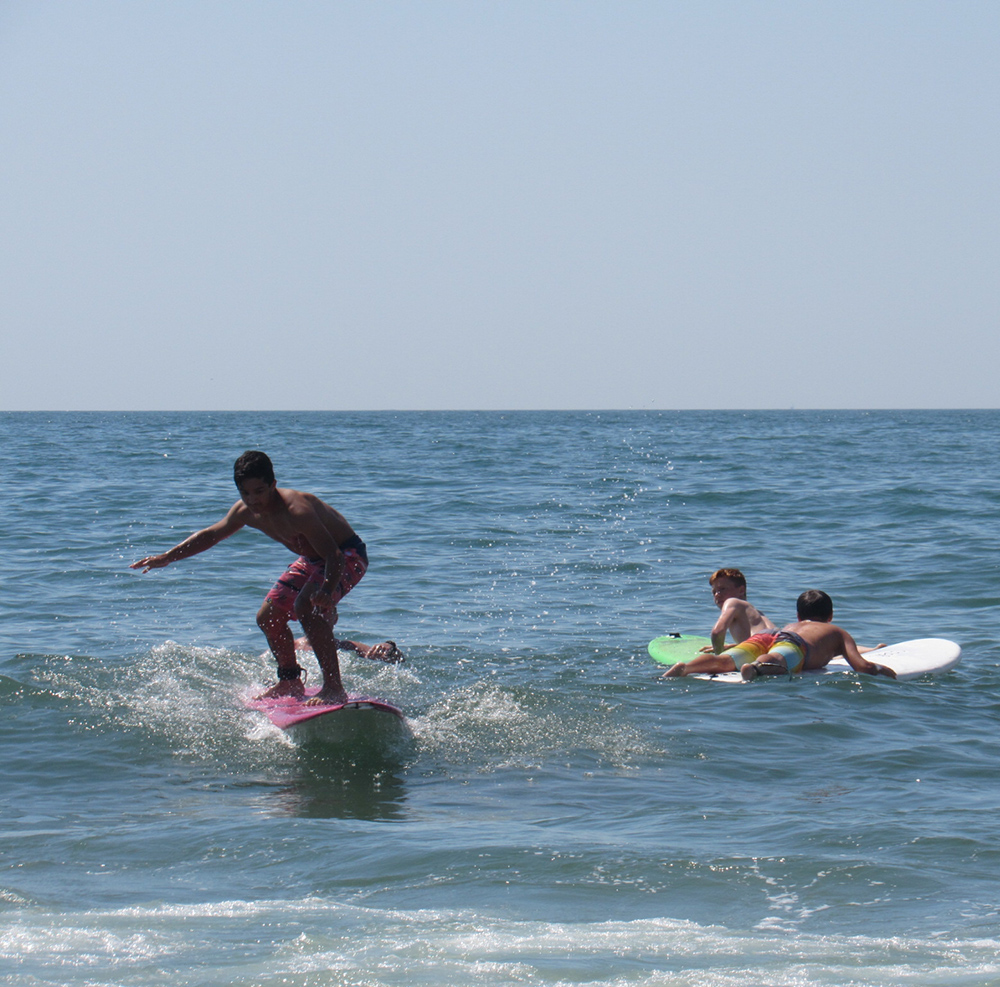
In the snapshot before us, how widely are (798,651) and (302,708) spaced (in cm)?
440

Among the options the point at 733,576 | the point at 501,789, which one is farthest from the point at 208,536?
the point at 733,576

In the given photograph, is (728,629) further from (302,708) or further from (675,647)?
(302,708)

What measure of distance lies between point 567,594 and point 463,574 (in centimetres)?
173

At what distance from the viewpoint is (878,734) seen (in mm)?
8094

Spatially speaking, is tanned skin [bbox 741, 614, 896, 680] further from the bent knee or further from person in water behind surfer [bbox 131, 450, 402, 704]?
the bent knee

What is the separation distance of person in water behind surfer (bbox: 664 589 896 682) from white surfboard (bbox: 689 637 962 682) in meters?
0.08

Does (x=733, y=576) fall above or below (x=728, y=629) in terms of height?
above

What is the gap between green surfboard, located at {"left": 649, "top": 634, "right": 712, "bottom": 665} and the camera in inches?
409

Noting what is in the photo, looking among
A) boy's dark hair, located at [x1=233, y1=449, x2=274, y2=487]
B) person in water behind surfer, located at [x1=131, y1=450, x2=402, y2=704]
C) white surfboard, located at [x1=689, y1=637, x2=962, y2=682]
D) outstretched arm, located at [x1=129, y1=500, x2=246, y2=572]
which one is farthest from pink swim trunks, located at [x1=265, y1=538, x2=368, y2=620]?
white surfboard, located at [x1=689, y1=637, x2=962, y2=682]

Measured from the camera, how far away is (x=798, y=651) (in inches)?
390

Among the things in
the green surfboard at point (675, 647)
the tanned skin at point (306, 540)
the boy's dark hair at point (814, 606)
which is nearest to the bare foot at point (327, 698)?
the tanned skin at point (306, 540)

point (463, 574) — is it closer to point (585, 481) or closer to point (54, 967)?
point (54, 967)

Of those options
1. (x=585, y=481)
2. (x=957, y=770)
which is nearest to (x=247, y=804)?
(x=957, y=770)

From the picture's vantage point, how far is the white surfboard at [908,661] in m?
9.65
